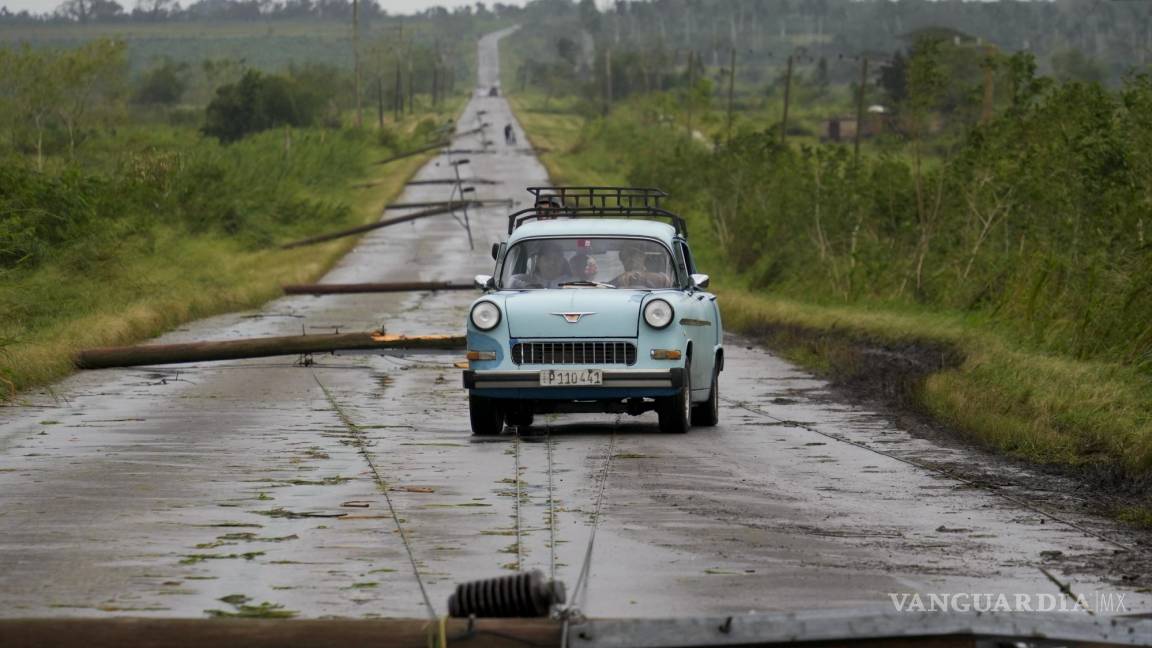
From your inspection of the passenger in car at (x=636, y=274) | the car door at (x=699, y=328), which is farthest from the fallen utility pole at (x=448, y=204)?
the passenger in car at (x=636, y=274)

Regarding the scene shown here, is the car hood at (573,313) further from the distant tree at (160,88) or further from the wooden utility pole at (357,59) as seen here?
the distant tree at (160,88)

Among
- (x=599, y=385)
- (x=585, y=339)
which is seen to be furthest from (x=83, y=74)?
(x=599, y=385)

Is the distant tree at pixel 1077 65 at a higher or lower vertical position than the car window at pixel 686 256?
lower

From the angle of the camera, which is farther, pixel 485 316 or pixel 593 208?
pixel 593 208

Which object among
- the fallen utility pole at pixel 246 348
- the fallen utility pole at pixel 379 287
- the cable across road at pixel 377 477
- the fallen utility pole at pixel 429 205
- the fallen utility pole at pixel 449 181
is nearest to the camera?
the cable across road at pixel 377 477

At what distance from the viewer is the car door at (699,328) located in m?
16.0

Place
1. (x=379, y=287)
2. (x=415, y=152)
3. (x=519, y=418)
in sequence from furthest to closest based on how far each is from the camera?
(x=415, y=152) < (x=379, y=287) < (x=519, y=418)

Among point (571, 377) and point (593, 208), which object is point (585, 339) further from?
point (593, 208)

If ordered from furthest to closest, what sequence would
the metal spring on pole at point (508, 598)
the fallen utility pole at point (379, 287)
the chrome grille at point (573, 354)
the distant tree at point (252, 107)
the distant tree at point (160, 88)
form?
the distant tree at point (160, 88), the distant tree at point (252, 107), the fallen utility pole at point (379, 287), the chrome grille at point (573, 354), the metal spring on pole at point (508, 598)

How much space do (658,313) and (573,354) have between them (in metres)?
0.81

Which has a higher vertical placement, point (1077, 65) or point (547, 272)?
point (547, 272)

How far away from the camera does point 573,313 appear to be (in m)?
15.3

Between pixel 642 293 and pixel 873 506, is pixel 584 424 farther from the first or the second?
pixel 873 506

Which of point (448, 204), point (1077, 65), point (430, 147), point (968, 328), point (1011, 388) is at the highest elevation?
point (1011, 388)
